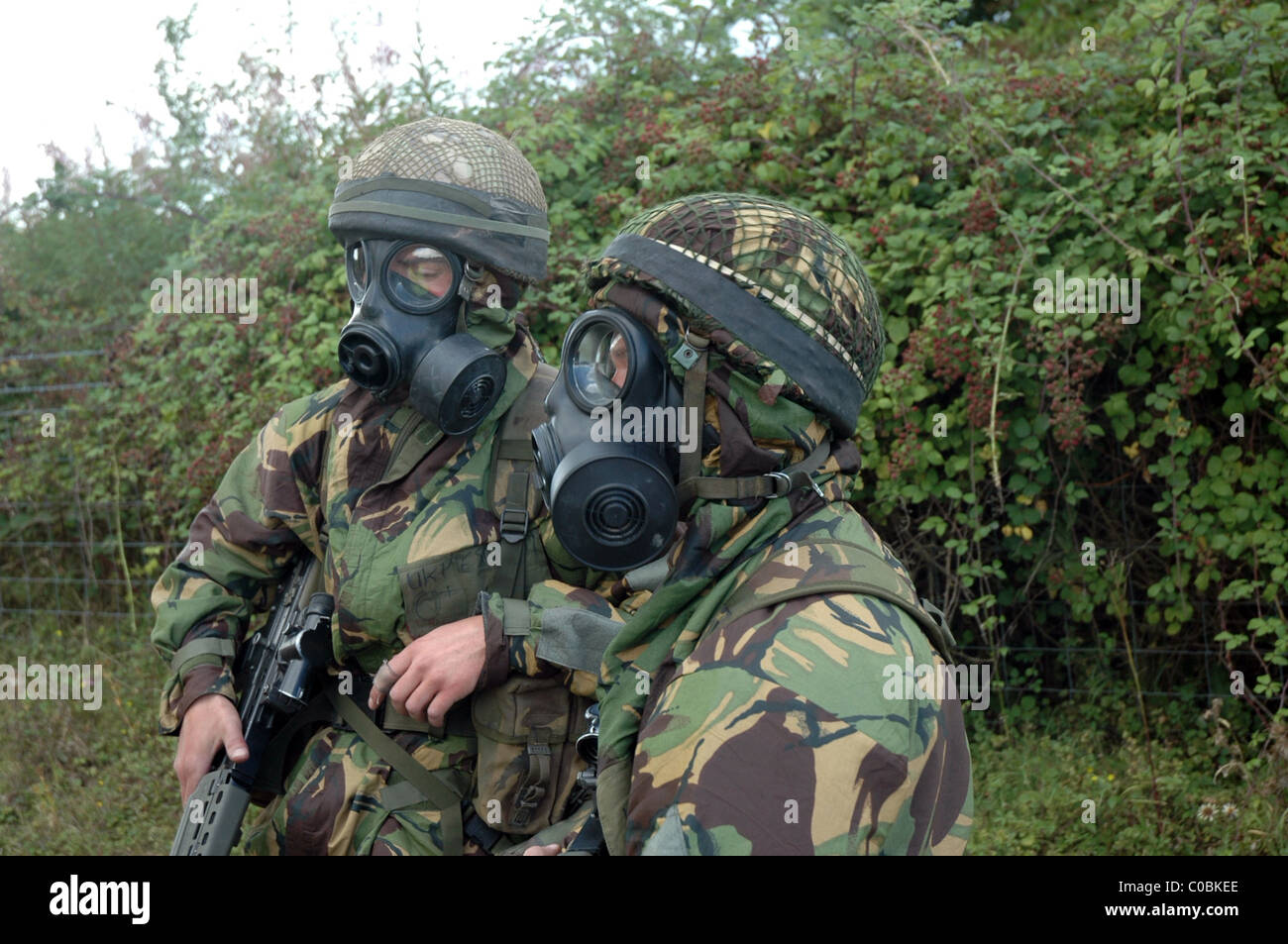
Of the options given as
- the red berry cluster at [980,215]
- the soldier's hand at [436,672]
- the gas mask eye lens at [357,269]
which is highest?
the red berry cluster at [980,215]

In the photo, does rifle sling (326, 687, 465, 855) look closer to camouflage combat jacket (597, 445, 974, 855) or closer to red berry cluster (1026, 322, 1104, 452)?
camouflage combat jacket (597, 445, 974, 855)

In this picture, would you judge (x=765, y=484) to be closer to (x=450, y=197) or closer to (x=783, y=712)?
(x=783, y=712)

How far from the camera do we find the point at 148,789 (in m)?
4.54

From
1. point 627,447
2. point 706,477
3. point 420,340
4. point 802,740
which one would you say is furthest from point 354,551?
point 802,740

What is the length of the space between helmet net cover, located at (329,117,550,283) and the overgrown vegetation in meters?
1.91

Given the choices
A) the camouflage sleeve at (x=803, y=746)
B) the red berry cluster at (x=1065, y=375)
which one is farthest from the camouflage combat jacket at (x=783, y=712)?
the red berry cluster at (x=1065, y=375)

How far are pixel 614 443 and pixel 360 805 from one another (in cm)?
→ 113

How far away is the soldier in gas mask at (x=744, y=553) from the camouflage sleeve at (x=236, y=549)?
3.07ft

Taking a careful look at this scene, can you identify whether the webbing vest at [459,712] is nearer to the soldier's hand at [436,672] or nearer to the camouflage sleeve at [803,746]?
the soldier's hand at [436,672]

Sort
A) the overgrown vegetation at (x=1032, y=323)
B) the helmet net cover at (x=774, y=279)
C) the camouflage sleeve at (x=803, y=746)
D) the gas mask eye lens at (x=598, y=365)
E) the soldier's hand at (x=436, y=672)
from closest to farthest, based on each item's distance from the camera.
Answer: the camouflage sleeve at (x=803, y=746) < the helmet net cover at (x=774, y=279) < the gas mask eye lens at (x=598, y=365) < the soldier's hand at (x=436, y=672) < the overgrown vegetation at (x=1032, y=323)

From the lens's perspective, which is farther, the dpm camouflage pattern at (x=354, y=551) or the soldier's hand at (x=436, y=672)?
the dpm camouflage pattern at (x=354, y=551)

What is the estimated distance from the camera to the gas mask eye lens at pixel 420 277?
2516 millimetres

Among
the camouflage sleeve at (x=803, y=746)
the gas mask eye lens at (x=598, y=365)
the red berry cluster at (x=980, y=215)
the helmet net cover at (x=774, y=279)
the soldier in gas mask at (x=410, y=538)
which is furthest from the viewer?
the red berry cluster at (x=980, y=215)
